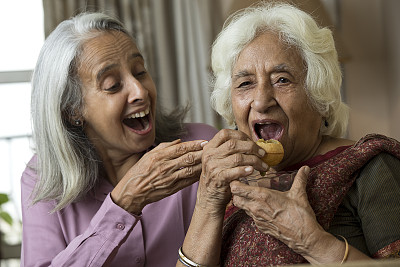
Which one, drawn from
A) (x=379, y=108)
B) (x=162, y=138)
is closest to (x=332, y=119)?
(x=162, y=138)

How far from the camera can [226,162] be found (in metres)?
1.51

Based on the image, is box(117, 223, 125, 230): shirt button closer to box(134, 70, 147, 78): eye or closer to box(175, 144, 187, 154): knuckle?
box(175, 144, 187, 154): knuckle

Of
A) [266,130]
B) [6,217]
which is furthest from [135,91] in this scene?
[6,217]

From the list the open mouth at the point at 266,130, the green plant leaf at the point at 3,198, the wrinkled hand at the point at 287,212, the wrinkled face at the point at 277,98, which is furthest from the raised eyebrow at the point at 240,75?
the green plant leaf at the point at 3,198

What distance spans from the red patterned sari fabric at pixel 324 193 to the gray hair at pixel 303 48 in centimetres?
19

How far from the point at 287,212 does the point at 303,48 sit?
528 mm

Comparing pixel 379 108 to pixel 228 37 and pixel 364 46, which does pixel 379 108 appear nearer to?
pixel 364 46

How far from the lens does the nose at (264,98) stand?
164 centimetres

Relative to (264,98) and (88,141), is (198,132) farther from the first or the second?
(264,98)

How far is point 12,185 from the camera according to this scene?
5039 millimetres

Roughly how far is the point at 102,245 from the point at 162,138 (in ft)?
1.73

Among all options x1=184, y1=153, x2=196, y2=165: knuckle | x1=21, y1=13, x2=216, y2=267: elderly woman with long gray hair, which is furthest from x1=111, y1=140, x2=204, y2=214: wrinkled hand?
x1=21, y1=13, x2=216, y2=267: elderly woman with long gray hair

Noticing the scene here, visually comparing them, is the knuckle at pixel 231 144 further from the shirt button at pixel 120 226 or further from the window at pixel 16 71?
the window at pixel 16 71

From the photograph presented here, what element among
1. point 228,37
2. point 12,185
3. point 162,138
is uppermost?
point 228,37
